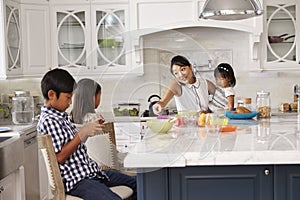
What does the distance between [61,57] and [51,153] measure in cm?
301

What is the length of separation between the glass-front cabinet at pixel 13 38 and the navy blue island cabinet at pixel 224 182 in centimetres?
272

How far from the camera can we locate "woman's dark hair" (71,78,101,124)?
1414mm

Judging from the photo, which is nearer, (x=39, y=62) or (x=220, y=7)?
(x=220, y=7)

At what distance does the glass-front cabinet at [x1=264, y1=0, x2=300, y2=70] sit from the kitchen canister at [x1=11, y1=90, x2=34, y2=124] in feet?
7.90

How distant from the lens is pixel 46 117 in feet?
→ 7.66

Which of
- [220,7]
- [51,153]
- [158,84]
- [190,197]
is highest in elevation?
[220,7]

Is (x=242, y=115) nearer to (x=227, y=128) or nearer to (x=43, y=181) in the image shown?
(x=227, y=128)

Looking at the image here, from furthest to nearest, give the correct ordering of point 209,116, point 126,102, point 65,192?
point 209,116 → point 65,192 → point 126,102

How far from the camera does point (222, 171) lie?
217 centimetres

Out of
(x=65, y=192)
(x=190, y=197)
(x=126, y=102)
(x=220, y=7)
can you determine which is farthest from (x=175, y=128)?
(x=126, y=102)

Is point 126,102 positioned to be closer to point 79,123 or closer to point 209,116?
point 79,123

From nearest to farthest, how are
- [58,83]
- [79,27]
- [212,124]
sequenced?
1. [58,83]
2. [212,124]
3. [79,27]

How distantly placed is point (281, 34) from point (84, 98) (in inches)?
153

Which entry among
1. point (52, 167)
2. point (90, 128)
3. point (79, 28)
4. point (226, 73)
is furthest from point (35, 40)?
point (90, 128)
